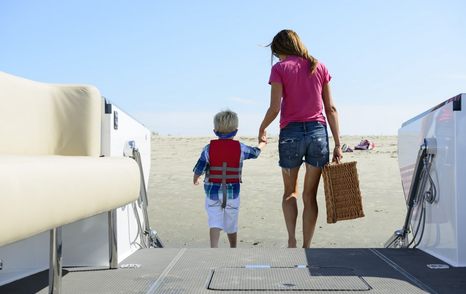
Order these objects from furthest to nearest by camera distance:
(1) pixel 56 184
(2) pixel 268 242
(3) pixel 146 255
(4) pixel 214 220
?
(2) pixel 268 242, (4) pixel 214 220, (3) pixel 146 255, (1) pixel 56 184

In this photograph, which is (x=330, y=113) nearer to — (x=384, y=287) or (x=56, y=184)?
(x=384, y=287)

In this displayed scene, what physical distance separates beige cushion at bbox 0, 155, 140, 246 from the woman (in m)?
1.68

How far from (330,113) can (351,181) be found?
1.86 feet

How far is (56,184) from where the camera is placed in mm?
2164

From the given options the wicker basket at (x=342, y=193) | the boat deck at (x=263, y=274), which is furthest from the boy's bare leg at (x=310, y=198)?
the boat deck at (x=263, y=274)

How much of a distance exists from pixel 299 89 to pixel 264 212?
3.89 metres

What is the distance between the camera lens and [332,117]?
182 inches

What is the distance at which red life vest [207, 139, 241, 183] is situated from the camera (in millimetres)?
4797

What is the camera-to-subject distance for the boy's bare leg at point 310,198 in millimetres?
4449

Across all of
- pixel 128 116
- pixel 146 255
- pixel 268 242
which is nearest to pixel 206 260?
pixel 146 255

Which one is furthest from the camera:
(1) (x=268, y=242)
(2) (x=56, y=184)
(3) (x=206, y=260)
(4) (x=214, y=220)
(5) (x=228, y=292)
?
(1) (x=268, y=242)

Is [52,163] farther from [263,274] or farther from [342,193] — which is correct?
[342,193]

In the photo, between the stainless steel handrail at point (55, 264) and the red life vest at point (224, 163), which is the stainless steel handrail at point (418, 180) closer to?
the red life vest at point (224, 163)

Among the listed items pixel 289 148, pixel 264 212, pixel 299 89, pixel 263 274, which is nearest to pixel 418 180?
pixel 289 148
